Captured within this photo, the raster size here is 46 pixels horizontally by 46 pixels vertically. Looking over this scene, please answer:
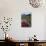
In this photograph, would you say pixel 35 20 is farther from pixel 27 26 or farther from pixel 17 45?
pixel 17 45

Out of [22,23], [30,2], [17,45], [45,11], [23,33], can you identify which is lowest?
[17,45]

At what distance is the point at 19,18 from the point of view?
12.0 ft

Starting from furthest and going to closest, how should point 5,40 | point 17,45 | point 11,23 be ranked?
point 11,23 → point 5,40 → point 17,45

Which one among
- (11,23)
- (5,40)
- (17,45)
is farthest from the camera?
(11,23)

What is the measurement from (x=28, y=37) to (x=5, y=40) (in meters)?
0.65

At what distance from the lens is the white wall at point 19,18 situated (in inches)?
143

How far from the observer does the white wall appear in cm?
364

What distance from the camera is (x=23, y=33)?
3650 millimetres

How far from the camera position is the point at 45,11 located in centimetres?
369

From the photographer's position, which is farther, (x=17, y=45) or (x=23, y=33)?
(x=23, y=33)

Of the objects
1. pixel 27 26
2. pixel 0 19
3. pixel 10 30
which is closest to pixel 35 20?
pixel 27 26

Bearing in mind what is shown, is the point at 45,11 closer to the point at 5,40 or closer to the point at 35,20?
the point at 35,20

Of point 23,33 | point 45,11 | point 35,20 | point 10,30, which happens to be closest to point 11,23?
point 10,30

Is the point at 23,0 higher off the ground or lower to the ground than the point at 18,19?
higher
